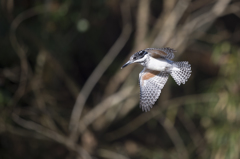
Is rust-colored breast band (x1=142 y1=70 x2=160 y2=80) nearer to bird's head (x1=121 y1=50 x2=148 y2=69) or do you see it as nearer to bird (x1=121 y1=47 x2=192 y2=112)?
bird (x1=121 y1=47 x2=192 y2=112)

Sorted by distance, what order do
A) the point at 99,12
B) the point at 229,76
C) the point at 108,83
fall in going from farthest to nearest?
the point at 108,83
the point at 99,12
the point at 229,76

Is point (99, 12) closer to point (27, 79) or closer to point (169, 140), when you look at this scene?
point (27, 79)

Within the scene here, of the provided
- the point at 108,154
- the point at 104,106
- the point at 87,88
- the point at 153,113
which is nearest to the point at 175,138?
the point at 153,113

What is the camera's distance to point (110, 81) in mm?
3939

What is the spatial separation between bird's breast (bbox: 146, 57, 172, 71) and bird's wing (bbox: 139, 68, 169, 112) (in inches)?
4.4

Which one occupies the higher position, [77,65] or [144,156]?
[77,65]

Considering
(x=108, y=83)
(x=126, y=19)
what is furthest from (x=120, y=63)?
(x=126, y=19)

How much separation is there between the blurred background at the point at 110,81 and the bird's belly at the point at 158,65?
200cm

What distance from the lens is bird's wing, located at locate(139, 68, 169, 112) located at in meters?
1.32

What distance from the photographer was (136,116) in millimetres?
4062

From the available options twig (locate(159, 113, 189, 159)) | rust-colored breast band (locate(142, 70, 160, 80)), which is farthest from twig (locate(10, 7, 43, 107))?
rust-colored breast band (locate(142, 70, 160, 80))

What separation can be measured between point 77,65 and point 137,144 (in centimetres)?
120

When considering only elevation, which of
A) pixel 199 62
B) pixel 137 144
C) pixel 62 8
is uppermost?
pixel 62 8

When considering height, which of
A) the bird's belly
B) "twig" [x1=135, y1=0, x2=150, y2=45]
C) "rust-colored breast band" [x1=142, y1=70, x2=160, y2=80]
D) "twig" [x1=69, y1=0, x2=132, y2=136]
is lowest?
the bird's belly
